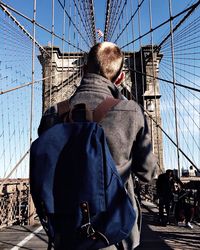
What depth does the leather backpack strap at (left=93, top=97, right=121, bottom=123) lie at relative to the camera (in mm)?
1132

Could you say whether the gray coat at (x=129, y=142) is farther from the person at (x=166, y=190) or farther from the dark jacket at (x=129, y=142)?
the person at (x=166, y=190)

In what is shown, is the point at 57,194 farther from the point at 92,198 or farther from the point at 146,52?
the point at 146,52

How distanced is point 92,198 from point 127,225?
14cm

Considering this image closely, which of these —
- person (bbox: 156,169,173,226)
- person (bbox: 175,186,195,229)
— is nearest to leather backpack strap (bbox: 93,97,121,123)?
person (bbox: 175,186,195,229)

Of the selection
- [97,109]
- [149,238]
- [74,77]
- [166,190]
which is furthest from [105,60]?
[74,77]

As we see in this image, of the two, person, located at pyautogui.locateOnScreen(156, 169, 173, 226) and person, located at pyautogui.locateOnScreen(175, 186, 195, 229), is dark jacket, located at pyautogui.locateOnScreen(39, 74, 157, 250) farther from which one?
person, located at pyautogui.locateOnScreen(156, 169, 173, 226)

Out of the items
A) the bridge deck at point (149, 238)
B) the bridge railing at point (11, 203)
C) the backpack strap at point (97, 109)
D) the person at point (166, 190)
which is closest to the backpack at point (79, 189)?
the backpack strap at point (97, 109)

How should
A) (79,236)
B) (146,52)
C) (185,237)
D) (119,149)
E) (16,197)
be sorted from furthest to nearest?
(146,52) < (16,197) < (185,237) < (119,149) < (79,236)

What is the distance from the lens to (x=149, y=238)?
494 cm

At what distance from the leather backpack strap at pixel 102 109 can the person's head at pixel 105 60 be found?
18cm

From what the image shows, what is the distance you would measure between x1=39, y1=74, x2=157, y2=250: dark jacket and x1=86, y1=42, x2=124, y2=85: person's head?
117mm

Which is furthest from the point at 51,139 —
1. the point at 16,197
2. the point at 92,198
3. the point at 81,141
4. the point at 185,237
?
the point at 16,197

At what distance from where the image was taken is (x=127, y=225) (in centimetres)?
105

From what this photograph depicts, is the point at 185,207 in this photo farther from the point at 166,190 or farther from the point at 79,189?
the point at 79,189
